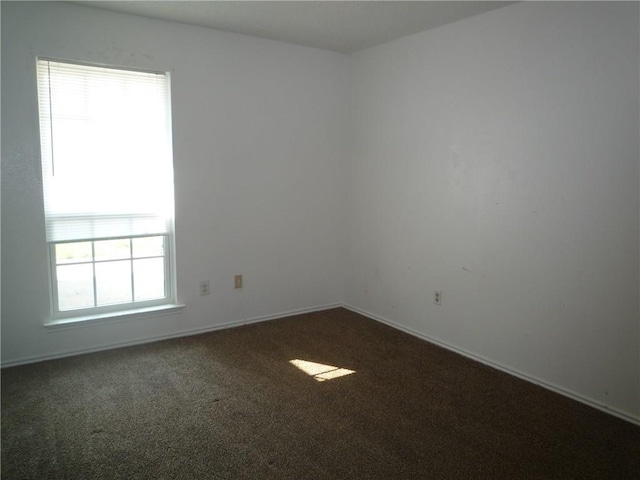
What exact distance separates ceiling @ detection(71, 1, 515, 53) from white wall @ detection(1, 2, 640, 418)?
0.13 metres

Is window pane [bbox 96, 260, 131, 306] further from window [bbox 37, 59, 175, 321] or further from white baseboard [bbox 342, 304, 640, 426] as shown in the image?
white baseboard [bbox 342, 304, 640, 426]

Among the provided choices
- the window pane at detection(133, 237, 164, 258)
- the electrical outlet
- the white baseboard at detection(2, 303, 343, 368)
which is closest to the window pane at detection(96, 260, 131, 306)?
the window pane at detection(133, 237, 164, 258)

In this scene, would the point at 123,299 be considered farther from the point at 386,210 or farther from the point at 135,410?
the point at 386,210

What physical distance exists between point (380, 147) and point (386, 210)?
0.55 m

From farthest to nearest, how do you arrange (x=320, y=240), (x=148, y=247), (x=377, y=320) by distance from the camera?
(x=320, y=240), (x=377, y=320), (x=148, y=247)

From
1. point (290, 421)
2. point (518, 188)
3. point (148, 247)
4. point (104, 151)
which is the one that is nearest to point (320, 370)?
point (290, 421)

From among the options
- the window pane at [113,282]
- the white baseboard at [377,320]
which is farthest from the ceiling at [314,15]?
the white baseboard at [377,320]

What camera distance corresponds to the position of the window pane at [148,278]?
3.64m

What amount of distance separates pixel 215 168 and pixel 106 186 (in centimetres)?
82

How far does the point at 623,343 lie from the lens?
2570 millimetres

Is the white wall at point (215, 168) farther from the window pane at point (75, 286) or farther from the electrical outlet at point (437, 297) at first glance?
the electrical outlet at point (437, 297)

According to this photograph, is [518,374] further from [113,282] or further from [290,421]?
[113,282]

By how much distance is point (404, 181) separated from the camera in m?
3.90

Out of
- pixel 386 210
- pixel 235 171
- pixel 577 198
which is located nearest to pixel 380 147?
pixel 386 210
